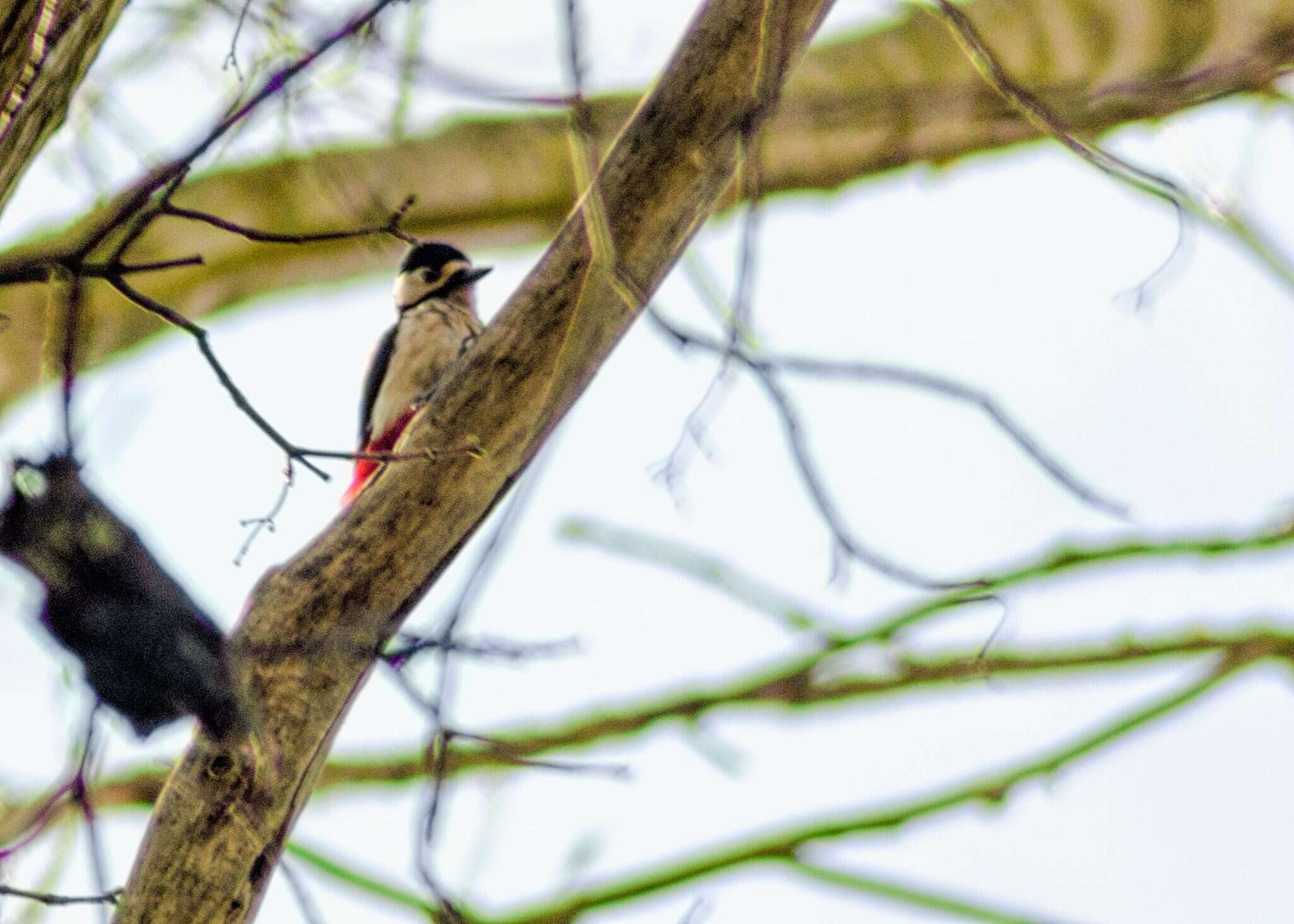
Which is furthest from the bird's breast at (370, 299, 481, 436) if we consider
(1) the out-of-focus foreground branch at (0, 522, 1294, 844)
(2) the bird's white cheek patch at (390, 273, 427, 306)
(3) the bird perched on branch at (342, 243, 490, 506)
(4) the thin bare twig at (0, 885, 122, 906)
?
(4) the thin bare twig at (0, 885, 122, 906)

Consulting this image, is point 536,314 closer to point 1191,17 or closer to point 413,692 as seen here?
point 413,692

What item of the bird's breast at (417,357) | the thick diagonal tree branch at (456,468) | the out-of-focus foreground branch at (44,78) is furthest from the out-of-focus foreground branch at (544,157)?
the out-of-focus foreground branch at (44,78)

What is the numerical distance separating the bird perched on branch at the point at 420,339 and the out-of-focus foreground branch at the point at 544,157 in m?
0.30

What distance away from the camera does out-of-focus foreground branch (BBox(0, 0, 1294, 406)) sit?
4.99 meters

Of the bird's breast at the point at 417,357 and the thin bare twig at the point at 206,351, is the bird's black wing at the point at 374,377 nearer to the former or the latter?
the bird's breast at the point at 417,357

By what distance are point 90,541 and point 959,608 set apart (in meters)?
1.66

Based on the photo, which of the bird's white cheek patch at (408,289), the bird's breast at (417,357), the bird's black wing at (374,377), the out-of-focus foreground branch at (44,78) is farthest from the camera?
the bird's white cheek patch at (408,289)

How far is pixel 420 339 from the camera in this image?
5727 millimetres

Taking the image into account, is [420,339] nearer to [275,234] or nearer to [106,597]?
[275,234]

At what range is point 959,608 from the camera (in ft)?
9.50

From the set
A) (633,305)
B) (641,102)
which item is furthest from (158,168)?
(641,102)

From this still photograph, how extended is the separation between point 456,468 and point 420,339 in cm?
361

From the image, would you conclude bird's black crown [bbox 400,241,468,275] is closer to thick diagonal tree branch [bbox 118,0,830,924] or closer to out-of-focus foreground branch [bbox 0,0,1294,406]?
out-of-focus foreground branch [bbox 0,0,1294,406]

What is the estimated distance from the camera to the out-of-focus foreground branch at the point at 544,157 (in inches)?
197
